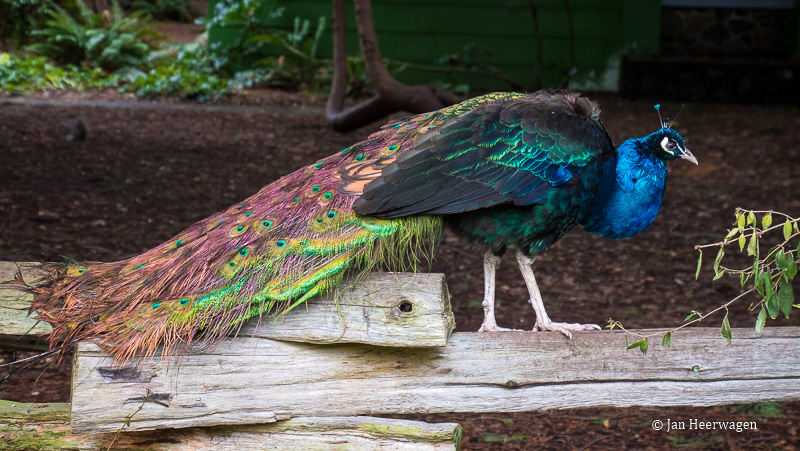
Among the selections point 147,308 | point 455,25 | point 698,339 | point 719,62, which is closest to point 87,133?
point 455,25

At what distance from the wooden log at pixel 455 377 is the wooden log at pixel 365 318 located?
0.26ft

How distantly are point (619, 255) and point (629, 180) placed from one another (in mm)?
3109

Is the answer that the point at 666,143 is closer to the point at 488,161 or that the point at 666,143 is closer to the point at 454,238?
the point at 488,161

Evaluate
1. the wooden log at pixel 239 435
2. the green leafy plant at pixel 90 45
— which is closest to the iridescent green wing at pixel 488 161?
the wooden log at pixel 239 435

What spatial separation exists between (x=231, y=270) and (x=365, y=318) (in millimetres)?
522

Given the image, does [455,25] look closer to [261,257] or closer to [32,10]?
Result: [32,10]

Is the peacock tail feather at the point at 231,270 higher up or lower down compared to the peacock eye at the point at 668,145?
lower down

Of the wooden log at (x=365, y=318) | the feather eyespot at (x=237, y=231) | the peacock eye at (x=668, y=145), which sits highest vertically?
the peacock eye at (x=668, y=145)

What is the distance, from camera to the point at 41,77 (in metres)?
11.9

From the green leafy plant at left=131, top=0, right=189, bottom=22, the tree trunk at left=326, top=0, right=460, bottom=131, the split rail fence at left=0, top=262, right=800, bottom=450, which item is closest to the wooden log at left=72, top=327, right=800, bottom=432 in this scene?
the split rail fence at left=0, top=262, right=800, bottom=450

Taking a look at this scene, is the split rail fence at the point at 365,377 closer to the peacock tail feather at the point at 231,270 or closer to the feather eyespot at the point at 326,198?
the peacock tail feather at the point at 231,270

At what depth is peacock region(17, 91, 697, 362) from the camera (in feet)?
9.40

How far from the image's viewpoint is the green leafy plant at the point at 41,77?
1159 centimetres

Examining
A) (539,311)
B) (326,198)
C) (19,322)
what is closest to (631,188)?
(539,311)
